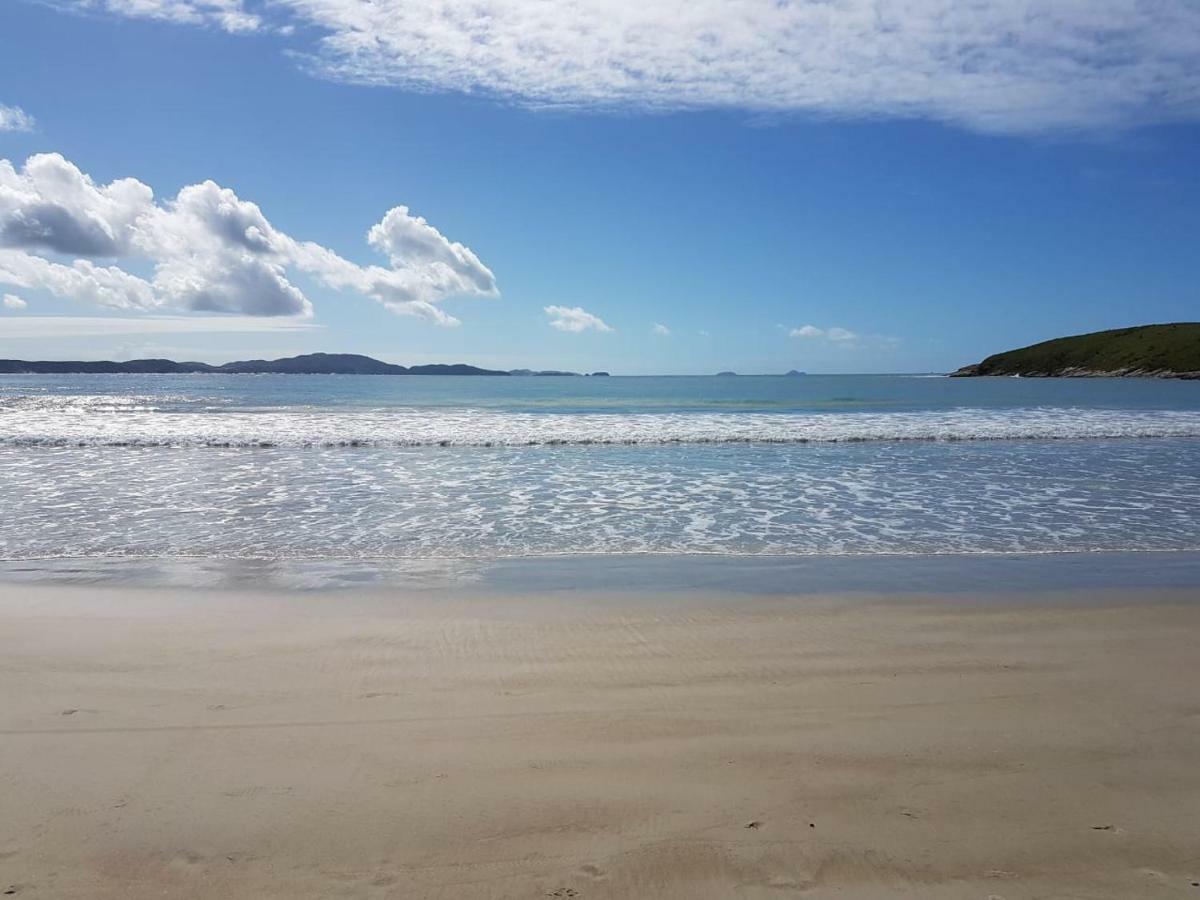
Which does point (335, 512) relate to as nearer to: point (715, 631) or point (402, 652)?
point (402, 652)

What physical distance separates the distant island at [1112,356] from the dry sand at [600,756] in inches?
4462

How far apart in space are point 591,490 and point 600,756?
1045 centimetres

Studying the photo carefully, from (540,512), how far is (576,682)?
7.02 m

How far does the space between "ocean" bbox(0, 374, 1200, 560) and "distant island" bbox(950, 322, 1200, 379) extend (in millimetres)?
93700

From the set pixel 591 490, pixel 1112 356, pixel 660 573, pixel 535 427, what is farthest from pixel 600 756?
pixel 1112 356

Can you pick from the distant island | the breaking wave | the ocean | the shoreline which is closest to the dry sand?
the shoreline

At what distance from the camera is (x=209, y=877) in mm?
3162

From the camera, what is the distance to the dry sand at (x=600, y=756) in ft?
10.5

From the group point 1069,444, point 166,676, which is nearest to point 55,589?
point 166,676

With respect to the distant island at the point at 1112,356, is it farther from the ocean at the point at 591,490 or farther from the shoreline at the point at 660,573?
the shoreline at the point at 660,573

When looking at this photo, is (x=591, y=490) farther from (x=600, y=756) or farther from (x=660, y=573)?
(x=600, y=756)

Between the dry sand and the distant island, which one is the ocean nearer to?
the dry sand

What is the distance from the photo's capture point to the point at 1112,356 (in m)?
118

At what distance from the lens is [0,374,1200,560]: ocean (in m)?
9.98
